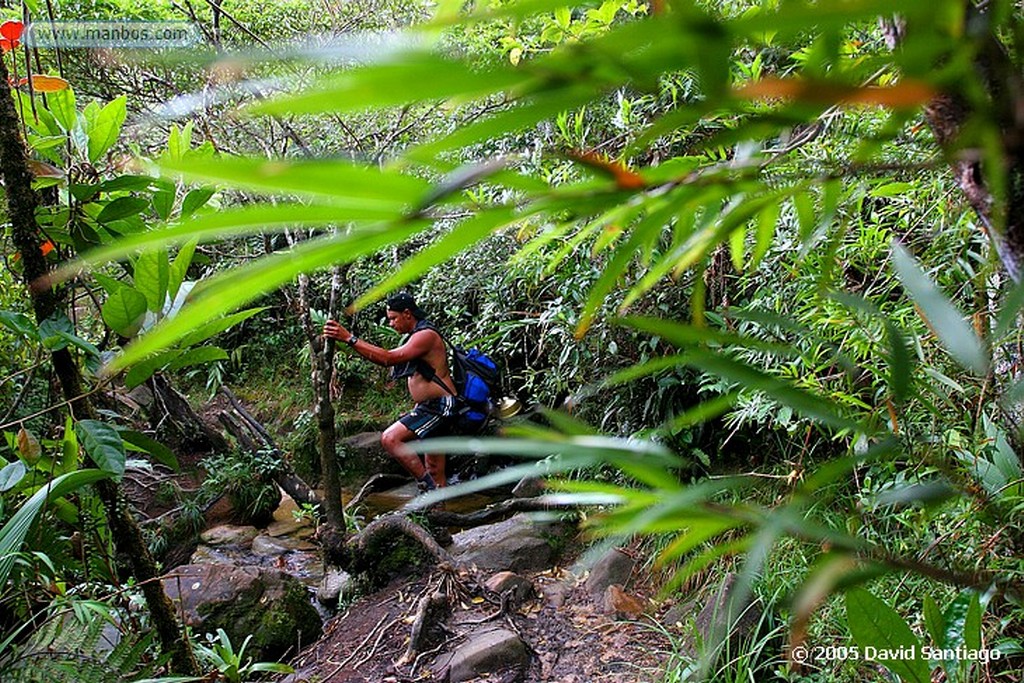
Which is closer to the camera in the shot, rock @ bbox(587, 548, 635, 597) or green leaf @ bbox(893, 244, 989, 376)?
green leaf @ bbox(893, 244, 989, 376)

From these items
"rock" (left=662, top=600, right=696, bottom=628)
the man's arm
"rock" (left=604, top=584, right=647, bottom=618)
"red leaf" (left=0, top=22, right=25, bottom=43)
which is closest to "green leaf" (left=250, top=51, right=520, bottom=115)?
"red leaf" (left=0, top=22, right=25, bottom=43)

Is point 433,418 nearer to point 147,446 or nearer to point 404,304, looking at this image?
point 404,304

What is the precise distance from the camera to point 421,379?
3914mm

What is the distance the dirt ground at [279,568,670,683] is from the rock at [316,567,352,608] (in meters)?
0.26

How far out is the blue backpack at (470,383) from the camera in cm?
388

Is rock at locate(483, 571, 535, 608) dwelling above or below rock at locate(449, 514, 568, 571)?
above

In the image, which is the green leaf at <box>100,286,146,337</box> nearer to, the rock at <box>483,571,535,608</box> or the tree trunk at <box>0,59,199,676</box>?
the tree trunk at <box>0,59,199,676</box>

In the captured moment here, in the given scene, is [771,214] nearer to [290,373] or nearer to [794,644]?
[794,644]

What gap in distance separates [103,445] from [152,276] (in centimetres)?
26

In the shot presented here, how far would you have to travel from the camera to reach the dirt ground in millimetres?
2062

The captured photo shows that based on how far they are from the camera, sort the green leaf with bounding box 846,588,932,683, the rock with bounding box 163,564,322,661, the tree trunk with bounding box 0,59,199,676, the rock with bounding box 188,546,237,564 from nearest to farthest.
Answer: the green leaf with bounding box 846,588,932,683 < the tree trunk with bounding box 0,59,199,676 < the rock with bounding box 163,564,322,661 < the rock with bounding box 188,546,237,564

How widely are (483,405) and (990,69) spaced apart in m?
3.73

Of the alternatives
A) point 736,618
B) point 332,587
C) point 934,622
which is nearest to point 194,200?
point 934,622

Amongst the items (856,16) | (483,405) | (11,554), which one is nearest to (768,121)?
(856,16)
